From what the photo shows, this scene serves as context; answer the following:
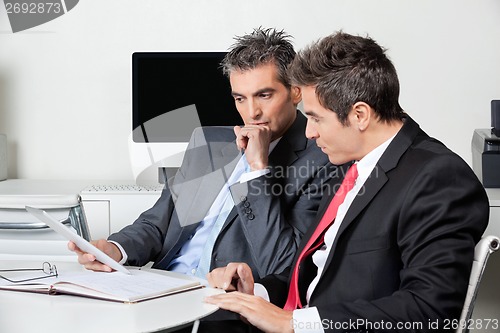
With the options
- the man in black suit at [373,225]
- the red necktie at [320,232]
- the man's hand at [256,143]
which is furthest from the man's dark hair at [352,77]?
the man's hand at [256,143]

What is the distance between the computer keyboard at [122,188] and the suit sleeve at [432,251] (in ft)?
5.79

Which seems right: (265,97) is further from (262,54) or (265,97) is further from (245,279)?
(245,279)

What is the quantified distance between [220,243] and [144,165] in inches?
46.9

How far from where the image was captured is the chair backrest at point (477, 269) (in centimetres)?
158

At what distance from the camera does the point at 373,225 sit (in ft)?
5.74

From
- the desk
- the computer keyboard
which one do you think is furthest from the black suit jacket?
the computer keyboard

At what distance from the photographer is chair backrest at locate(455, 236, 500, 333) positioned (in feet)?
5.18

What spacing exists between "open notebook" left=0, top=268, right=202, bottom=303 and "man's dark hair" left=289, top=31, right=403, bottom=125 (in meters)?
0.55

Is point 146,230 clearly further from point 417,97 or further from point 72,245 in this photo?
point 417,97

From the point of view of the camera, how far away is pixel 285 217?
2416 mm

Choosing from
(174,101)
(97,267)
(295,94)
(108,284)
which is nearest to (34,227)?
(97,267)

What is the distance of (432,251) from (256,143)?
0.92 meters

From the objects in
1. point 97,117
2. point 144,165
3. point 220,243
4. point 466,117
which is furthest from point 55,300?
point 466,117

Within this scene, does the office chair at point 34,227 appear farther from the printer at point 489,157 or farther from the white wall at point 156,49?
the printer at point 489,157
